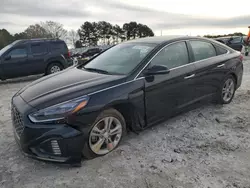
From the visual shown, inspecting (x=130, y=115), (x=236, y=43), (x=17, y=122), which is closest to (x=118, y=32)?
(x=236, y=43)

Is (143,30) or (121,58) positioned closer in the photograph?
(121,58)

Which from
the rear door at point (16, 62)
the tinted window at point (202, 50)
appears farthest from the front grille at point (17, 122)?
the rear door at point (16, 62)

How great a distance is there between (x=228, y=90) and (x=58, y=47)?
7899 millimetres

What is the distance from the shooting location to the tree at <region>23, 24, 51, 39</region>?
4626 cm

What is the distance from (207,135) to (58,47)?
862cm

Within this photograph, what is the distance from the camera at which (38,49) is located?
10180 millimetres

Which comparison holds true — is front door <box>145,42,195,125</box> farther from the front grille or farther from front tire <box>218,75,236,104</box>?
the front grille

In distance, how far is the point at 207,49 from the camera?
468cm

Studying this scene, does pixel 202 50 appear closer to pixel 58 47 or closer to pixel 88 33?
pixel 58 47

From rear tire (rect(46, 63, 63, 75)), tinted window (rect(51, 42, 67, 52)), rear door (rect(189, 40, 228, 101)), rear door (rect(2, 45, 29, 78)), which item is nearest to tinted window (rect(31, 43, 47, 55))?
rear door (rect(2, 45, 29, 78))

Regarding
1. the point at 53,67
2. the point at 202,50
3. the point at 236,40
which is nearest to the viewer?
the point at 202,50

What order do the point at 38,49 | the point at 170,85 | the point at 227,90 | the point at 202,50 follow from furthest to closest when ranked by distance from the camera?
the point at 38,49 < the point at 227,90 < the point at 202,50 < the point at 170,85

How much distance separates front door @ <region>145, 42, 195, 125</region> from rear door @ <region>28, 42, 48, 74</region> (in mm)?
7464

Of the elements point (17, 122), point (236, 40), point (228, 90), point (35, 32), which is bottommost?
point (228, 90)
